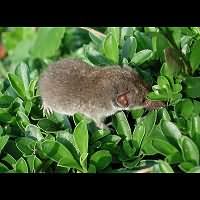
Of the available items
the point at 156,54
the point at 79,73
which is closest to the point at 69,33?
the point at 79,73

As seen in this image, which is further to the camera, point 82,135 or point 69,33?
point 69,33

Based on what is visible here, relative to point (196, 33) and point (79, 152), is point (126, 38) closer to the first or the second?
point (196, 33)

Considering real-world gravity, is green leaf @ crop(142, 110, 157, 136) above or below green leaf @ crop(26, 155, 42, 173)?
above

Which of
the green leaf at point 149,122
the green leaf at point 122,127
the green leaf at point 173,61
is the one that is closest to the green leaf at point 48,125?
the green leaf at point 122,127

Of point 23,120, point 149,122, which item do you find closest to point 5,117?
point 23,120

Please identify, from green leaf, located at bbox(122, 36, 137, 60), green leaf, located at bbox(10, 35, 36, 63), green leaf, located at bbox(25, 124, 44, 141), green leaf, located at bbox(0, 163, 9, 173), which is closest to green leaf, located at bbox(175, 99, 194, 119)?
green leaf, located at bbox(122, 36, 137, 60)

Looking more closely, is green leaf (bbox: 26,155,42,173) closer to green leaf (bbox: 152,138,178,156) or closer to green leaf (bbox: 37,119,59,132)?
green leaf (bbox: 37,119,59,132)
